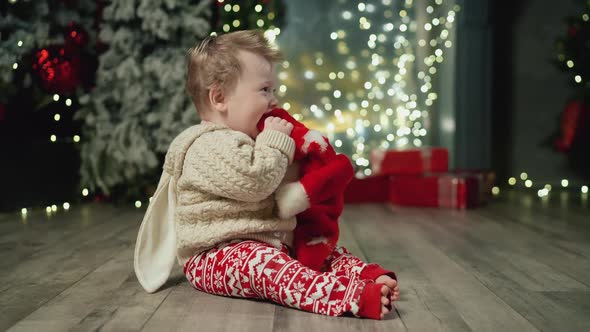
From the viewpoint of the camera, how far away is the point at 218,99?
1511 millimetres

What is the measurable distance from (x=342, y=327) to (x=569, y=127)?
10.2ft

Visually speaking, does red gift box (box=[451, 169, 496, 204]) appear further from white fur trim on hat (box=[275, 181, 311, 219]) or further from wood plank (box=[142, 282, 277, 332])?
wood plank (box=[142, 282, 277, 332])

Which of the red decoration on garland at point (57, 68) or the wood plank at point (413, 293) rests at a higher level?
the red decoration on garland at point (57, 68)

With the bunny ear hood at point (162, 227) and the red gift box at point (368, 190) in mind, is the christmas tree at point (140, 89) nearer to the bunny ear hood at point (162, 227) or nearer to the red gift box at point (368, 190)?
the red gift box at point (368, 190)

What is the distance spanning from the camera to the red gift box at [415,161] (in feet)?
→ 11.1

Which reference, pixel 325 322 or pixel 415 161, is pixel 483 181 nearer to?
pixel 415 161

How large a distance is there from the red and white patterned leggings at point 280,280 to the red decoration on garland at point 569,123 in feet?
8.86

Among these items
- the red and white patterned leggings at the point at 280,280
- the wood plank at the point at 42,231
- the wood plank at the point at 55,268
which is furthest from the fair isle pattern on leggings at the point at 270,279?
the wood plank at the point at 42,231

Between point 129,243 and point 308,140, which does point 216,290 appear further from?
point 129,243

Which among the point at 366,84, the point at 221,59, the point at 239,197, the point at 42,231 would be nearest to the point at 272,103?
the point at 221,59

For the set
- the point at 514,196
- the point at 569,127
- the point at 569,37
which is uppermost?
the point at 569,37

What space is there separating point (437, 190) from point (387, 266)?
4.96ft

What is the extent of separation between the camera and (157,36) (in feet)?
10.3

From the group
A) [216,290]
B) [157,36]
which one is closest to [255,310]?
[216,290]
